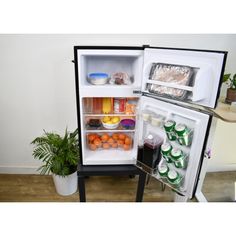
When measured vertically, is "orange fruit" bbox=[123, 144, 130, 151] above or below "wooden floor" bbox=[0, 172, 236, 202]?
above

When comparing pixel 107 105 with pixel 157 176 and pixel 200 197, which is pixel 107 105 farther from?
pixel 200 197

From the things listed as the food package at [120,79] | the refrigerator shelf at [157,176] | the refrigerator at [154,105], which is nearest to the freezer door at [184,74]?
the refrigerator at [154,105]

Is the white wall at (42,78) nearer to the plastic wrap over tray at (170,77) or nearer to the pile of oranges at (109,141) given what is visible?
the pile of oranges at (109,141)

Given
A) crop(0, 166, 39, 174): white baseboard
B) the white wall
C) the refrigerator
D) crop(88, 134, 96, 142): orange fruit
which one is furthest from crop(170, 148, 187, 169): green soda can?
crop(0, 166, 39, 174): white baseboard

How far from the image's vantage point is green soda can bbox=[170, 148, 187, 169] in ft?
3.46

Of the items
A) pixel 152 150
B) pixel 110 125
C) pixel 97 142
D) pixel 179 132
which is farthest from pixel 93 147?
pixel 179 132

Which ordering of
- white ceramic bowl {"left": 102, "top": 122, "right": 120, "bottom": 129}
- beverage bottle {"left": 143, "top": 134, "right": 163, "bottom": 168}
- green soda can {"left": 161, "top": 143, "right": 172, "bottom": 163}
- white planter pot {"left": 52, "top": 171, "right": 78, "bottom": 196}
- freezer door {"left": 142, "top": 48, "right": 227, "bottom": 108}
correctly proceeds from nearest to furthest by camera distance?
1. freezer door {"left": 142, "top": 48, "right": 227, "bottom": 108}
2. green soda can {"left": 161, "top": 143, "right": 172, "bottom": 163}
3. beverage bottle {"left": 143, "top": 134, "right": 163, "bottom": 168}
4. white ceramic bowl {"left": 102, "top": 122, "right": 120, "bottom": 129}
5. white planter pot {"left": 52, "top": 171, "right": 78, "bottom": 196}

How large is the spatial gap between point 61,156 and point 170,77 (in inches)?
43.3

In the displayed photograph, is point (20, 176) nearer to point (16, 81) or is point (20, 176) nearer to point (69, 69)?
point (16, 81)

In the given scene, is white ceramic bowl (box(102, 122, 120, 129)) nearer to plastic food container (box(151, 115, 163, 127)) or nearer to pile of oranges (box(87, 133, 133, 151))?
pile of oranges (box(87, 133, 133, 151))

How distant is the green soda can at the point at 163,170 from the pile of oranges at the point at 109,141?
39 centimetres

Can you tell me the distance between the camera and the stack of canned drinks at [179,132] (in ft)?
3.29

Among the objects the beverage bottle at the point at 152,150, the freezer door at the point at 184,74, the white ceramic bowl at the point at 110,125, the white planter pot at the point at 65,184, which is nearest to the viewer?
the freezer door at the point at 184,74
